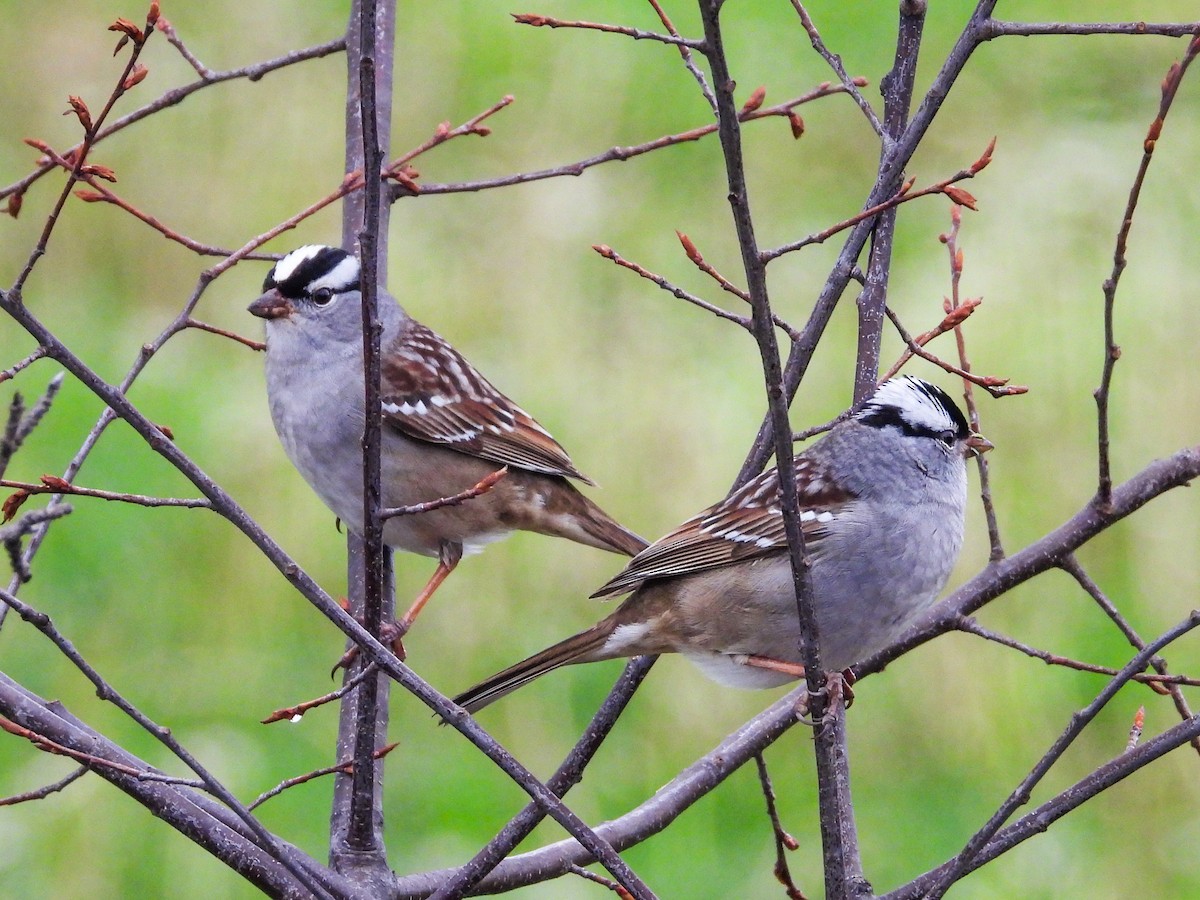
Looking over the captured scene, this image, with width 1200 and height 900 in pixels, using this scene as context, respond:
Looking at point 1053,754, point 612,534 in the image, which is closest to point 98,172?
point 1053,754

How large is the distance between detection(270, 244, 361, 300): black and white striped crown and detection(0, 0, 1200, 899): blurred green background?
57.4 inches

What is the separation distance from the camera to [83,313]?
207 inches

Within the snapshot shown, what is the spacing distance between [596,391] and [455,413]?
5.13ft

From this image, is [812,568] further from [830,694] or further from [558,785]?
[558,785]

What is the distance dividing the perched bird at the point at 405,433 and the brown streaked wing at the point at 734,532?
1.43 ft

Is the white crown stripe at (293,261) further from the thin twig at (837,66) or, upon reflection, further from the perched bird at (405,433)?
the thin twig at (837,66)

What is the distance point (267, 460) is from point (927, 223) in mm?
2360

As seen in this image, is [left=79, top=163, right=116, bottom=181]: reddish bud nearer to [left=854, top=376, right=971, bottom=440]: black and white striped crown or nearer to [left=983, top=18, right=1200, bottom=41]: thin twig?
[left=983, top=18, right=1200, bottom=41]: thin twig

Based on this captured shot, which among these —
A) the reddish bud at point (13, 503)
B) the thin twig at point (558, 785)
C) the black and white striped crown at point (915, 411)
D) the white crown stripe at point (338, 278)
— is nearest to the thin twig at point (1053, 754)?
the thin twig at point (558, 785)

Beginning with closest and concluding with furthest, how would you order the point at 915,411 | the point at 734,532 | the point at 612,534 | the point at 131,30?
1. the point at 131,30
2. the point at 734,532
3. the point at 915,411
4. the point at 612,534

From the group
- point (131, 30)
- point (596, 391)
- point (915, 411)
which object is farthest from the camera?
point (596, 391)

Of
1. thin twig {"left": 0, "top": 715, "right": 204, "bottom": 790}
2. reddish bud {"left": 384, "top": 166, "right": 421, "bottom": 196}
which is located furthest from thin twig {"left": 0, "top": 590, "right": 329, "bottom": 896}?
reddish bud {"left": 384, "top": 166, "right": 421, "bottom": 196}

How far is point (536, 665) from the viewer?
275cm

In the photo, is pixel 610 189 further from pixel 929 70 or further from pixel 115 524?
pixel 115 524
